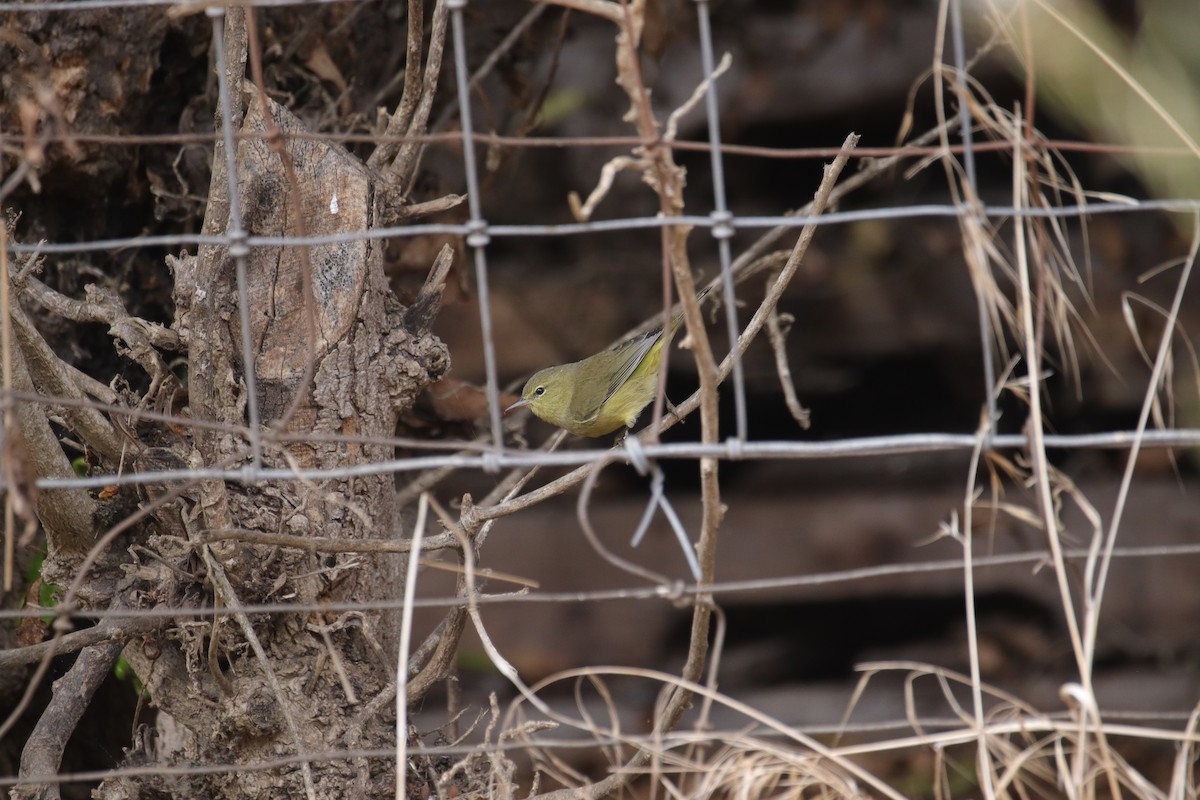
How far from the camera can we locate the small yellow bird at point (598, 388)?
405 cm

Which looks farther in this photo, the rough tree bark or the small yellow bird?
the small yellow bird

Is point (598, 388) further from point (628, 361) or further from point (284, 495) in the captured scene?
point (284, 495)

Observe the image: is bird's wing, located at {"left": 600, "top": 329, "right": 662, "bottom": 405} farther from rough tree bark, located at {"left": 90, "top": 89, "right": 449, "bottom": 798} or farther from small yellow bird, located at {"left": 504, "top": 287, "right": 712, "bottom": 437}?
rough tree bark, located at {"left": 90, "top": 89, "right": 449, "bottom": 798}

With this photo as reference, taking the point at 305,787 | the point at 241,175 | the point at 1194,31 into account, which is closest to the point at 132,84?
the point at 241,175

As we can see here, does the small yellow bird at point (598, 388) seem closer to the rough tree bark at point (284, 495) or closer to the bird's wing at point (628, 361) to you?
the bird's wing at point (628, 361)

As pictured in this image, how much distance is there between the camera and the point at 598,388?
4.12 meters

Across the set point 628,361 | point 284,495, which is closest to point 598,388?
point 628,361

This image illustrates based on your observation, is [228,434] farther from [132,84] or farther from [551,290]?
[551,290]

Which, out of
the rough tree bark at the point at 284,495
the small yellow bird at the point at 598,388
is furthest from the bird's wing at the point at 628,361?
the rough tree bark at the point at 284,495

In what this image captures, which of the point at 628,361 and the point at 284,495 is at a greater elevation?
the point at 628,361

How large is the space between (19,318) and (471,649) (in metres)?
3.71

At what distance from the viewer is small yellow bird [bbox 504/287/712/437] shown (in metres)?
4.05

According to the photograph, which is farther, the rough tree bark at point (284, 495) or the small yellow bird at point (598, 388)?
the small yellow bird at point (598, 388)

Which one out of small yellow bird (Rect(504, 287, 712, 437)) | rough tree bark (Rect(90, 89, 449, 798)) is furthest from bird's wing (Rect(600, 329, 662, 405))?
rough tree bark (Rect(90, 89, 449, 798))
